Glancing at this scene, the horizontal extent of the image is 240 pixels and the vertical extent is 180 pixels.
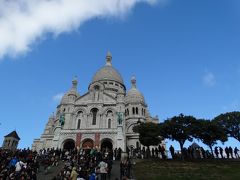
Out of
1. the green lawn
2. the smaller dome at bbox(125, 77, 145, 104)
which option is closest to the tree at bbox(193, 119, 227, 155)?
the green lawn

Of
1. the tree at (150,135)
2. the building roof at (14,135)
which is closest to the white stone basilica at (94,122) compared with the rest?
the tree at (150,135)

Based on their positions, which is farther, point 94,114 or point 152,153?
point 94,114

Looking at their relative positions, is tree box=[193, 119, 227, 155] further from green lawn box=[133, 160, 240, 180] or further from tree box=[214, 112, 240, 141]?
tree box=[214, 112, 240, 141]

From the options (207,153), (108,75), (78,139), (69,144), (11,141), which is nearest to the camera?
(207,153)

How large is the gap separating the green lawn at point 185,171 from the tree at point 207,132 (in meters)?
7.48

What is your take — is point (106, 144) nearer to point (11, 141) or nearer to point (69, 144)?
point (69, 144)

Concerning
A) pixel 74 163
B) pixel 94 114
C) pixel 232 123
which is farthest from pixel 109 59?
pixel 74 163

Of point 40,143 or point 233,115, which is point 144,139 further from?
point 40,143

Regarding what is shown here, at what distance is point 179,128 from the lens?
123 feet

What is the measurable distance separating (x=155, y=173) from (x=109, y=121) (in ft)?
88.0

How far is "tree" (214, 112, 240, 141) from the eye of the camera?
4809cm

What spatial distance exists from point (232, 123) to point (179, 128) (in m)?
16.8

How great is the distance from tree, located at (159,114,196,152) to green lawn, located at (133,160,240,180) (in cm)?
771

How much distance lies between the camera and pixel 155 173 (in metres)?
25.0
